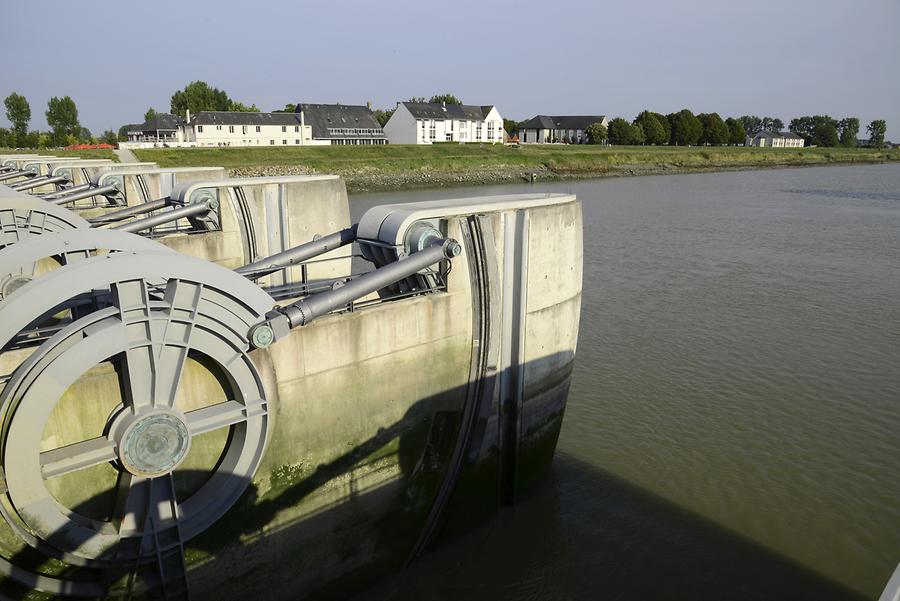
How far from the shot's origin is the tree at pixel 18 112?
8775 cm

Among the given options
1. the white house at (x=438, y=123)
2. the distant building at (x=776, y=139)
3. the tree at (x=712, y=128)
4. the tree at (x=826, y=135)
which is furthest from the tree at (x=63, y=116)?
the tree at (x=826, y=135)

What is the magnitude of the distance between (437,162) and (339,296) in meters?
61.4

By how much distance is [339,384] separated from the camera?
28.6 feet

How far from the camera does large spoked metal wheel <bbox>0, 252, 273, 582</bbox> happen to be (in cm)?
642

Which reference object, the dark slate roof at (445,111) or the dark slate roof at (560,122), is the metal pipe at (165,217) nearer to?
the dark slate roof at (445,111)

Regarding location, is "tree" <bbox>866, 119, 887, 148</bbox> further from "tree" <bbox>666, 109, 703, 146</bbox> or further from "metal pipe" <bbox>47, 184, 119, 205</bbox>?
"metal pipe" <bbox>47, 184, 119, 205</bbox>

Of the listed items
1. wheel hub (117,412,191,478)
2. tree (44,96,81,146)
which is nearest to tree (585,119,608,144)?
tree (44,96,81,146)

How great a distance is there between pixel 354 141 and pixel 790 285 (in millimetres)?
72406

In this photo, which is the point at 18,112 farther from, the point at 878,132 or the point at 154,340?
the point at 878,132

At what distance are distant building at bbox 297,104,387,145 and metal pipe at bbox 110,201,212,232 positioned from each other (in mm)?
73145

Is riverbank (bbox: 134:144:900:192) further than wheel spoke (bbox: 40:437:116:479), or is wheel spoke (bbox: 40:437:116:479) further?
riverbank (bbox: 134:144:900:192)

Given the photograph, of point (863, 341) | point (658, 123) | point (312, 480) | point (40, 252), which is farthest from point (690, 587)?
point (658, 123)

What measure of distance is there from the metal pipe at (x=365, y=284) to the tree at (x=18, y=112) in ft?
333

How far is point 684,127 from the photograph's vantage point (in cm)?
11469
